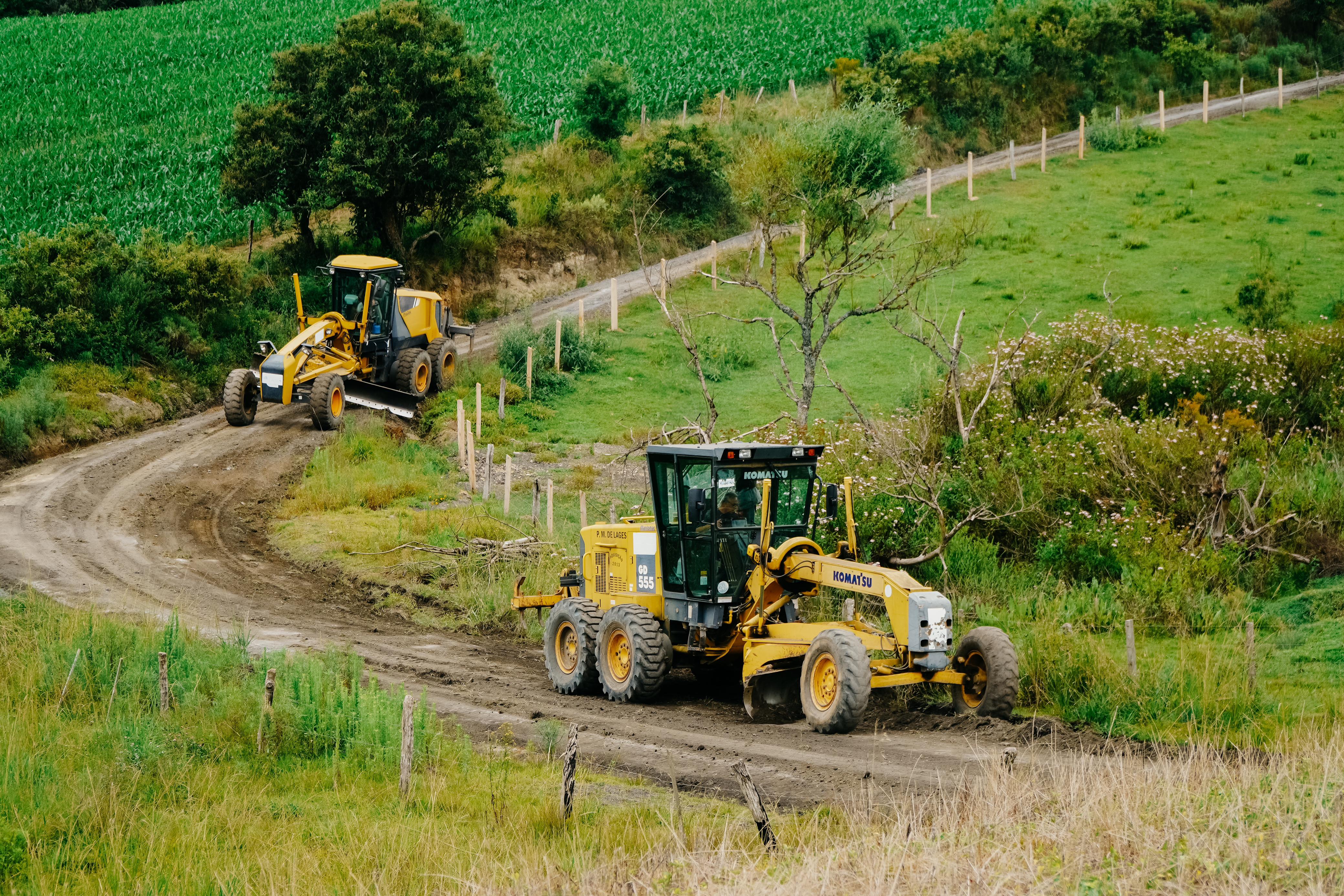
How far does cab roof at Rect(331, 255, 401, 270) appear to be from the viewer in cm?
2917

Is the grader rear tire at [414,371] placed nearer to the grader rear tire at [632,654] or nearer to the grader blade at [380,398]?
the grader blade at [380,398]

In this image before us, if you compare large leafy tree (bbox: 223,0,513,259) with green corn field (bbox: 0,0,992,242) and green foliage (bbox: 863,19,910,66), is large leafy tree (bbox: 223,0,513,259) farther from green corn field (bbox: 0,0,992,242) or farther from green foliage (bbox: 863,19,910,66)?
green foliage (bbox: 863,19,910,66)

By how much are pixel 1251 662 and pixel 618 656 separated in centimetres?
674

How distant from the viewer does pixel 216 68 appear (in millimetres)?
59219

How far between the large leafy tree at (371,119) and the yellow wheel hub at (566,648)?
21395 mm

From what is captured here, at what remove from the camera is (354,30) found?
113 ft

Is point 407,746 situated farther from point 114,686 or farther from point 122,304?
point 122,304

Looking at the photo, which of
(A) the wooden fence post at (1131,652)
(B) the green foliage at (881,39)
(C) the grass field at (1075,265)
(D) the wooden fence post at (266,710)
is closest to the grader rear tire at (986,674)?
(A) the wooden fence post at (1131,652)

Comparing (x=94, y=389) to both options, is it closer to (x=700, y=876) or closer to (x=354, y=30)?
(x=354, y=30)

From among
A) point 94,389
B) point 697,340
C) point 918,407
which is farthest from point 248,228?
point 918,407

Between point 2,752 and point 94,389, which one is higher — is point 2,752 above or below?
below

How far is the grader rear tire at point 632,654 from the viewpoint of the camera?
45.9 ft

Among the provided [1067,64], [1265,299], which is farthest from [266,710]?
[1067,64]

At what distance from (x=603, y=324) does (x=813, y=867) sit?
30.2 metres
